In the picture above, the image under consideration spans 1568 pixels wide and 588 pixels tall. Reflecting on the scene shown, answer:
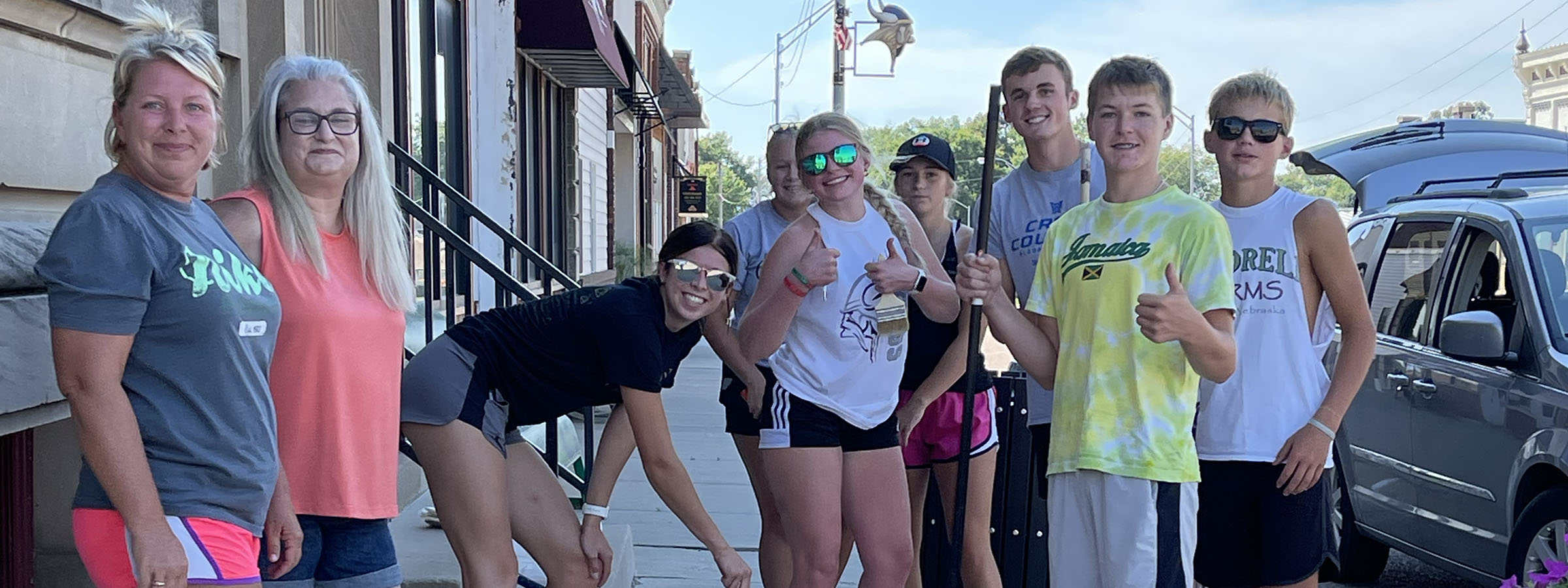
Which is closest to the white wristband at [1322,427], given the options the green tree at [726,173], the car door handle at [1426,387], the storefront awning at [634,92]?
the car door handle at [1426,387]

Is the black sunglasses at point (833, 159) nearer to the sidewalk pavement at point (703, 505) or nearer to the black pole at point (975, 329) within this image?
the black pole at point (975, 329)

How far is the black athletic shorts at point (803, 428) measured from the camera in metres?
3.41

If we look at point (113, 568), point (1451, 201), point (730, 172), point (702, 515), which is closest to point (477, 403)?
point (702, 515)

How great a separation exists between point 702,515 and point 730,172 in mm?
121540

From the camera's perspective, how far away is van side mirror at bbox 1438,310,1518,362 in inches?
173

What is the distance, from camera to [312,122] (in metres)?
2.65

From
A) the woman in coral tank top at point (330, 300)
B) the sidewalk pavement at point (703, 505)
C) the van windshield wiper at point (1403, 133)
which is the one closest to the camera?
the woman in coral tank top at point (330, 300)

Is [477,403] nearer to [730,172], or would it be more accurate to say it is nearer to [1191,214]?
[1191,214]

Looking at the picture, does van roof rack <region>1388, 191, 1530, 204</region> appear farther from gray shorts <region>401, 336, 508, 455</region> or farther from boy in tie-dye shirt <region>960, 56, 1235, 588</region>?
gray shorts <region>401, 336, 508, 455</region>

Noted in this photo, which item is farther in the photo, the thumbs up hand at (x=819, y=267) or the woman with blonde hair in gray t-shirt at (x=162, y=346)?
the thumbs up hand at (x=819, y=267)

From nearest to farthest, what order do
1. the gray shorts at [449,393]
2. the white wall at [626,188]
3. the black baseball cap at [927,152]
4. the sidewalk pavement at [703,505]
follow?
1. the gray shorts at [449,393]
2. the black baseball cap at [927,152]
3. the sidewalk pavement at [703,505]
4. the white wall at [626,188]

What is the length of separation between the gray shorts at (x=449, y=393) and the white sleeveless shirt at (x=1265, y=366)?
188cm

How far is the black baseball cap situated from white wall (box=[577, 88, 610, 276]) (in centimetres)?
1081

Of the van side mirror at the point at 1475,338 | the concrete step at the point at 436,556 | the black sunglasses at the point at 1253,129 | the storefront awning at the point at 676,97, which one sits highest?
the storefront awning at the point at 676,97
